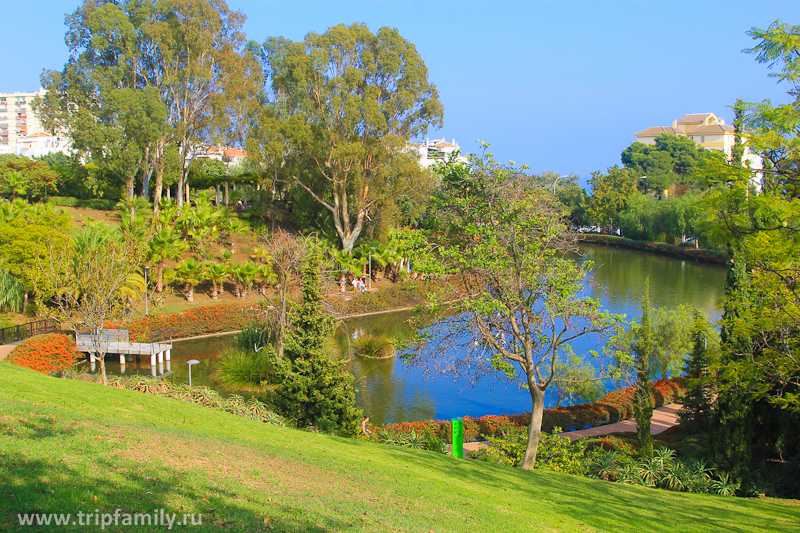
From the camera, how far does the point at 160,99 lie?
128 feet

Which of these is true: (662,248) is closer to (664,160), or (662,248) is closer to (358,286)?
(664,160)

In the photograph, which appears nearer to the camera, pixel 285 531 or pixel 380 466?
pixel 285 531

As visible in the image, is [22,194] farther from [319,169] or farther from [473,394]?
[473,394]

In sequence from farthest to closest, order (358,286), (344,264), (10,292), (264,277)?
1. (358,286)
2. (344,264)
3. (264,277)
4. (10,292)

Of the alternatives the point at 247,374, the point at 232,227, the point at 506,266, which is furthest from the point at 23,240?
the point at 506,266

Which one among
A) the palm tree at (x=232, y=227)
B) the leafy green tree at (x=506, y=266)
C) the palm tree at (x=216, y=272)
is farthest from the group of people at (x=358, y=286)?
the leafy green tree at (x=506, y=266)

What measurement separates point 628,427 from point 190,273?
955 inches

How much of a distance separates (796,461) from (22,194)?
4939cm

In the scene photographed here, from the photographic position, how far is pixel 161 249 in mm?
31688

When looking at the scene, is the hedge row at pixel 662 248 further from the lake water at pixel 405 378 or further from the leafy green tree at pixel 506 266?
the leafy green tree at pixel 506 266

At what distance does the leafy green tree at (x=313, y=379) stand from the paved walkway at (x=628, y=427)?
389 centimetres

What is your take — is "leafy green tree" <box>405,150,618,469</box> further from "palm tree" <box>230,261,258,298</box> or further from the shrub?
"palm tree" <box>230,261,258,298</box>

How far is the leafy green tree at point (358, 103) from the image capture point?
121 feet

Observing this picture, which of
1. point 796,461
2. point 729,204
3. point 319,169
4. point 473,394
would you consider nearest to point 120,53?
point 319,169
